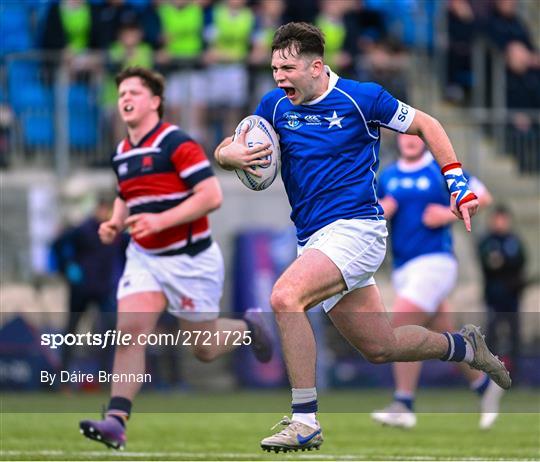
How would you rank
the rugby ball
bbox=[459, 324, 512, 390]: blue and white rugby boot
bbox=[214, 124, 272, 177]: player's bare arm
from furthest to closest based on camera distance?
bbox=[459, 324, 512, 390]: blue and white rugby boot, the rugby ball, bbox=[214, 124, 272, 177]: player's bare arm

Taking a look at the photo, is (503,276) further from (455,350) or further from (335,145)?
(335,145)

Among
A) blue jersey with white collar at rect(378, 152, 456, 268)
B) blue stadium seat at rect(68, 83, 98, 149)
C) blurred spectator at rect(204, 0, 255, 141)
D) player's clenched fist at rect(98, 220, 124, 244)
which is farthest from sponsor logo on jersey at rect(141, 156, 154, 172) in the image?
blue stadium seat at rect(68, 83, 98, 149)

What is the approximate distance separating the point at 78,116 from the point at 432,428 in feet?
27.2

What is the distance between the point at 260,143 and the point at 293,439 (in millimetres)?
1730

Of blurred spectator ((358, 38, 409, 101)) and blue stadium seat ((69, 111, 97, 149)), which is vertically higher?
blurred spectator ((358, 38, 409, 101))

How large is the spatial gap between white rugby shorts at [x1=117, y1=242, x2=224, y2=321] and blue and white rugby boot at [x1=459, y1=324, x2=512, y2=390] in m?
2.02

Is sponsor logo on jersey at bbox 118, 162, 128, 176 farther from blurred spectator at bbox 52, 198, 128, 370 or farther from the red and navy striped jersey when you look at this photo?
→ blurred spectator at bbox 52, 198, 128, 370

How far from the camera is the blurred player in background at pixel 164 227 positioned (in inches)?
410

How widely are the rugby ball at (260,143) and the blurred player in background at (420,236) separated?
157 inches

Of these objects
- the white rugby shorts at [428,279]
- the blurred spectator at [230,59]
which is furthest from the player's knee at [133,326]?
the blurred spectator at [230,59]

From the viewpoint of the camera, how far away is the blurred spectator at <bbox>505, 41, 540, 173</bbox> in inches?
805

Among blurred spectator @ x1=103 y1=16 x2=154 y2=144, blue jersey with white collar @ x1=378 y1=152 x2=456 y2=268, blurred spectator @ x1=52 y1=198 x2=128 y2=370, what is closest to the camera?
blue jersey with white collar @ x1=378 y1=152 x2=456 y2=268

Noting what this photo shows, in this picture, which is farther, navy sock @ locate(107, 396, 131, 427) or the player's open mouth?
navy sock @ locate(107, 396, 131, 427)

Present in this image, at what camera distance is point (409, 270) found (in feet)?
42.3
